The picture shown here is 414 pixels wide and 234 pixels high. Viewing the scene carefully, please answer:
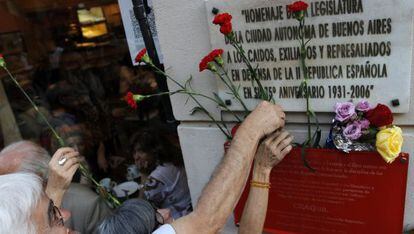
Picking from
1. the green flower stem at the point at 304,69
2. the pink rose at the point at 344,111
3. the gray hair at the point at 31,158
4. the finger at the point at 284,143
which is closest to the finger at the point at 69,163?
the gray hair at the point at 31,158

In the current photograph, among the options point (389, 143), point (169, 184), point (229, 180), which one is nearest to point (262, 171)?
point (229, 180)

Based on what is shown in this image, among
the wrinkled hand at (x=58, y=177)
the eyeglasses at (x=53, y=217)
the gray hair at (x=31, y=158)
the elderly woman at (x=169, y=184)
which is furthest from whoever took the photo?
the elderly woman at (x=169, y=184)

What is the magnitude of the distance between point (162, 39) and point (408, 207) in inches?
49.6

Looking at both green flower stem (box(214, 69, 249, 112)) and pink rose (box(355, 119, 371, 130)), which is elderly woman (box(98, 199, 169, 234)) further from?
pink rose (box(355, 119, 371, 130))

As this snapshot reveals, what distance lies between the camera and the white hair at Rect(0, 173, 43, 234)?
3.61 feet

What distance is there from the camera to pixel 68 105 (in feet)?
12.5

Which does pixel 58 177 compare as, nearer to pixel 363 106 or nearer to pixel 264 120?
pixel 264 120

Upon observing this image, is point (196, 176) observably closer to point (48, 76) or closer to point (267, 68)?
point (267, 68)

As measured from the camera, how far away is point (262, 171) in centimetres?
147

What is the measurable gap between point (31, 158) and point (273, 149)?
1264mm

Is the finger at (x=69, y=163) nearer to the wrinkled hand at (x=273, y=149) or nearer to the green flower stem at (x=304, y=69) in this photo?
the wrinkled hand at (x=273, y=149)

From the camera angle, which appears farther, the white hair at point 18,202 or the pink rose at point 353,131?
the pink rose at point 353,131

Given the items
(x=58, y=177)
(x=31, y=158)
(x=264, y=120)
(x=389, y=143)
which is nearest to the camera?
(x=389, y=143)

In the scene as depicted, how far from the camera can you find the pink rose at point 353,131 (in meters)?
1.35
